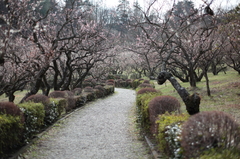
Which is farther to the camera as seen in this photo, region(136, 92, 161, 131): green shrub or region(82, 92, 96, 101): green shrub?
region(82, 92, 96, 101): green shrub

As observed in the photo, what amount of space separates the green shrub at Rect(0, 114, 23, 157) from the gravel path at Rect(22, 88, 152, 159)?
48 centimetres

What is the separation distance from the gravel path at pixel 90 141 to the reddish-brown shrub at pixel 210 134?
9.33 ft

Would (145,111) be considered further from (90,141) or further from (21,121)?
(21,121)

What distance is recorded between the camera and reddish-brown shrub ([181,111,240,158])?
9.92 feet

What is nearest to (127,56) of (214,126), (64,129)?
(64,129)

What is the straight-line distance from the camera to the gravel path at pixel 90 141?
6.33 m

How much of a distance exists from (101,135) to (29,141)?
259 cm

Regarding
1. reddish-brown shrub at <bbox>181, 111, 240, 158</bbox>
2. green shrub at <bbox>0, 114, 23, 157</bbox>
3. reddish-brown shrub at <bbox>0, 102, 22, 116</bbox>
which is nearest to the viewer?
reddish-brown shrub at <bbox>181, 111, 240, 158</bbox>

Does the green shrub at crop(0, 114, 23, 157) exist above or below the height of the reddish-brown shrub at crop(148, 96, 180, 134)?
below

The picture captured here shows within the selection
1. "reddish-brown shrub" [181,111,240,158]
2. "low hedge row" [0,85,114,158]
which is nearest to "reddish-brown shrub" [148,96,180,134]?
"reddish-brown shrub" [181,111,240,158]

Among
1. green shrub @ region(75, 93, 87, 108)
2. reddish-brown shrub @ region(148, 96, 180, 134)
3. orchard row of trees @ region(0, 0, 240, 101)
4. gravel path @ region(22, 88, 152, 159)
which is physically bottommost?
gravel path @ region(22, 88, 152, 159)

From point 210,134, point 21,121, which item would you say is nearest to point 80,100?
point 21,121

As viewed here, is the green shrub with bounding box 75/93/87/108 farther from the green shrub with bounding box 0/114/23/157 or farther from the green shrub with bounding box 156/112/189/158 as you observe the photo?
the green shrub with bounding box 156/112/189/158

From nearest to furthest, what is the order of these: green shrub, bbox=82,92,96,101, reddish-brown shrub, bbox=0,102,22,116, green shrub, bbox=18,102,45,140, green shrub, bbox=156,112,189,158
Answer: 1. green shrub, bbox=156,112,189,158
2. reddish-brown shrub, bbox=0,102,22,116
3. green shrub, bbox=18,102,45,140
4. green shrub, bbox=82,92,96,101
